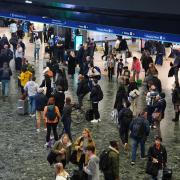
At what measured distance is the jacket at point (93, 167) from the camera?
425 inches

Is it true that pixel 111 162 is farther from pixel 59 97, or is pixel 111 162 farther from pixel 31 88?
pixel 31 88

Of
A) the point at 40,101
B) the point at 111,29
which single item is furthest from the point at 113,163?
the point at 111,29

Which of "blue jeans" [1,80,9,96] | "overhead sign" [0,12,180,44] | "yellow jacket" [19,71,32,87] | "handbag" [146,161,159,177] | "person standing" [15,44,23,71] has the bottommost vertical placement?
"handbag" [146,161,159,177]

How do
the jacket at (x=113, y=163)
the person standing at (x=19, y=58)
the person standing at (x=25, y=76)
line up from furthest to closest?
the person standing at (x=19, y=58) < the person standing at (x=25, y=76) < the jacket at (x=113, y=163)

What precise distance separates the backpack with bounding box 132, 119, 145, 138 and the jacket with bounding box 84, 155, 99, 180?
2621mm

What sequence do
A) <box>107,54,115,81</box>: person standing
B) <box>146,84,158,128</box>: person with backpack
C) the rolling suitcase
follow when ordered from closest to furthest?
1. <box>146,84,158,128</box>: person with backpack
2. the rolling suitcase
3. <box>107,54,115,81</box>: person standing

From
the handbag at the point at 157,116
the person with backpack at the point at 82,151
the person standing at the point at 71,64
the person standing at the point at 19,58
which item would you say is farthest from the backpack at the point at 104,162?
the person standing at the point at 19,58

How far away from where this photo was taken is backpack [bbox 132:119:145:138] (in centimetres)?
1321

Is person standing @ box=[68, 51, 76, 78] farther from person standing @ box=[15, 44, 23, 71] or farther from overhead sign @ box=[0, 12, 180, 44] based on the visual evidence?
overhead sign @ box=[0, 12, 180, 44]

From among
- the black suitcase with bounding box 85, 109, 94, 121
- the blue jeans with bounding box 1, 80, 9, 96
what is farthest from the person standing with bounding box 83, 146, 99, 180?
the blue jeans with bounding box 1, 80, 9, 96

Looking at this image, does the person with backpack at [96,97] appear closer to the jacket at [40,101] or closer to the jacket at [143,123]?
the jacket at [40,101]

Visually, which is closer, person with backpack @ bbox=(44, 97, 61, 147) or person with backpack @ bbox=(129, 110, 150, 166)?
person with backpack @ bbox=(129, 110, 150, 166)

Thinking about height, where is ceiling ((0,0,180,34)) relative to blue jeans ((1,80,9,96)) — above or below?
above

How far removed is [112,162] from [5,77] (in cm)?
892
